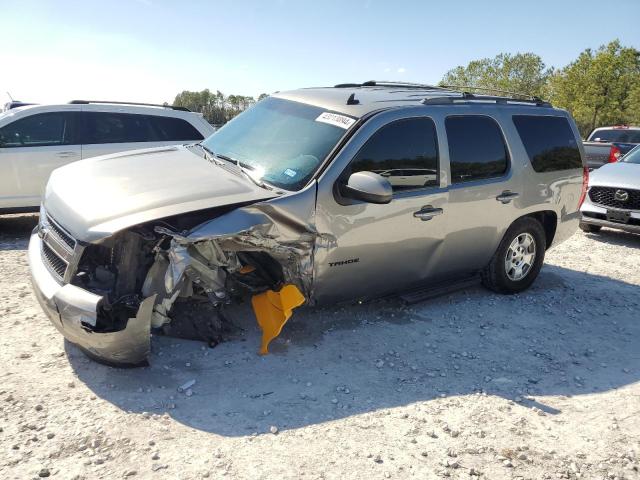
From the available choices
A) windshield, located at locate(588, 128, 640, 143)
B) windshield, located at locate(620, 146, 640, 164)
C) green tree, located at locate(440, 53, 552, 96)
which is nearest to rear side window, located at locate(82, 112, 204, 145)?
windshield, located at locate(620, 146, 640, 164)

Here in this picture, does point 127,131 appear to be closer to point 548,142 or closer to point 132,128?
point 132,128

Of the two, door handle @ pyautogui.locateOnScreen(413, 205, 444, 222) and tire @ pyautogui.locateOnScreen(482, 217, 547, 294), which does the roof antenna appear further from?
tire @ pyautogui.locateOnScreen(482, 217, 547, 294)

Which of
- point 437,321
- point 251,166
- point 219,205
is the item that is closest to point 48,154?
point 251,166

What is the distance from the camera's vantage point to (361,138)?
400cm

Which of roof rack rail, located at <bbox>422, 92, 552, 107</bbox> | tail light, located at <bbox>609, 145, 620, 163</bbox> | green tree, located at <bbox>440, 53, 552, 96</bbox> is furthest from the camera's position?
green tree, located at <bbox>440, 53, 552, 96</bbox>

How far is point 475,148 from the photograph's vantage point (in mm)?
4785

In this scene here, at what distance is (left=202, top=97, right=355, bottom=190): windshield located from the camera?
12.9ft

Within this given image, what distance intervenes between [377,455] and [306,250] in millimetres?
1510

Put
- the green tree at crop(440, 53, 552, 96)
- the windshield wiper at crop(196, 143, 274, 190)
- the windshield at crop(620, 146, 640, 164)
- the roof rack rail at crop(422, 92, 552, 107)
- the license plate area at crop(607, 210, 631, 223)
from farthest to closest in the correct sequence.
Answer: the green tree at crop(440, 53, 552, 96)
the windshield at crop(620, 146, 640, 164)
the license plate area at crop(607, 210, 631, 223)
the roof rack rail at crop(422, 92, 552, 107)
the windshield wiper at crop(196, 143, 274, 190)

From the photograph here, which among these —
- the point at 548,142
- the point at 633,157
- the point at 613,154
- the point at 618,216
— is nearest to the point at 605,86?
the point at 613,154

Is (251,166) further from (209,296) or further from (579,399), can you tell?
(579,399)

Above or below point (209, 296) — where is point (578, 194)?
above

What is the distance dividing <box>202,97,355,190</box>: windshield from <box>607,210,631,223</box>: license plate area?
5.51m

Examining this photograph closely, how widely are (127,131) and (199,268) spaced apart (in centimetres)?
497
